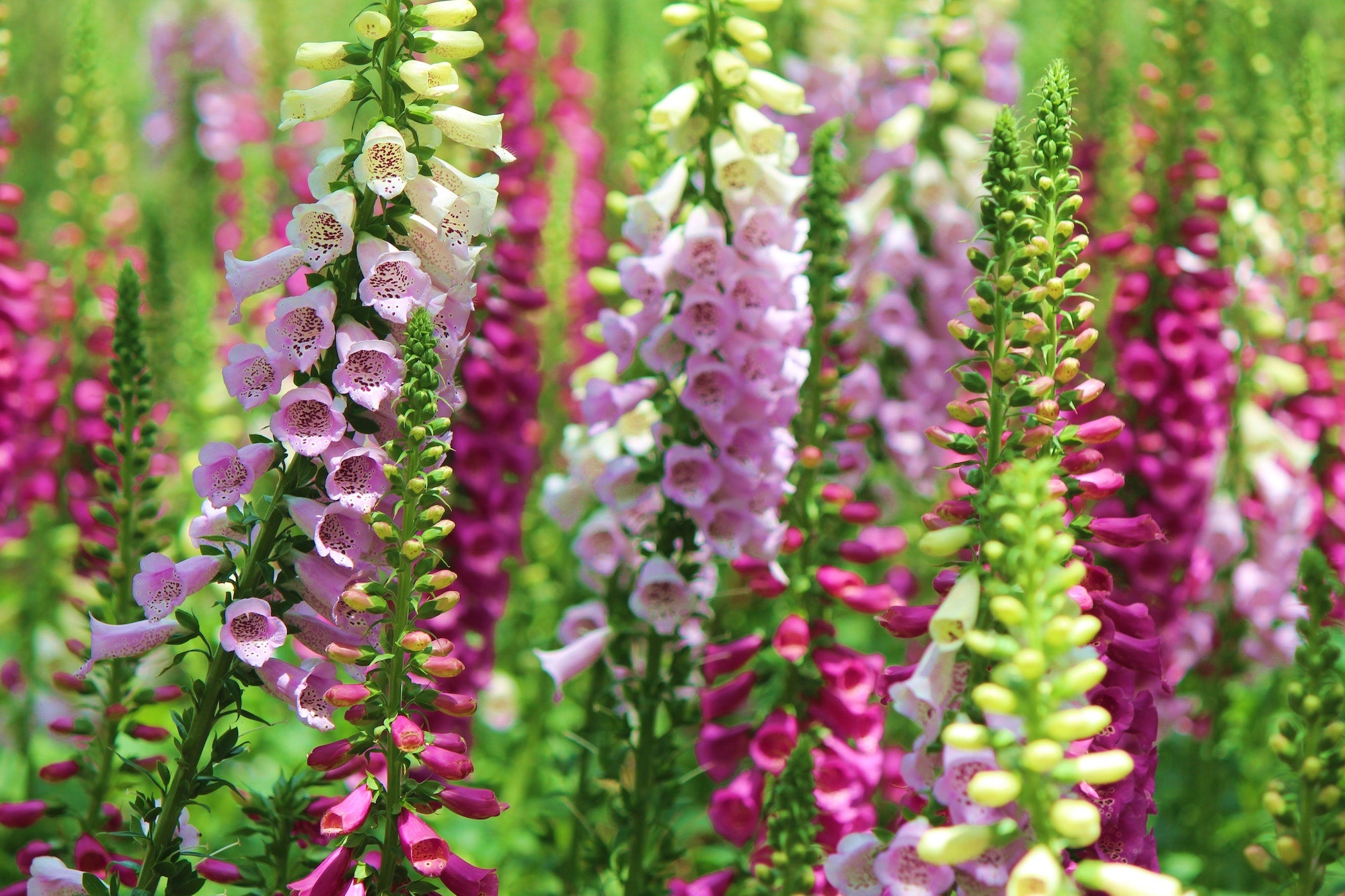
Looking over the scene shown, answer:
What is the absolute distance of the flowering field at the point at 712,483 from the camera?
2.41 m

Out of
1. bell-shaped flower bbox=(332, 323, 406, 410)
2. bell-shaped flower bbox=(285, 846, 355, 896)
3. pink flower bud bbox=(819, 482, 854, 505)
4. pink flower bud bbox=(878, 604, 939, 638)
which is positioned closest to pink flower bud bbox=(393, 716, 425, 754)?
bell-shaped flower bbox=(285, 846, 355, 896)

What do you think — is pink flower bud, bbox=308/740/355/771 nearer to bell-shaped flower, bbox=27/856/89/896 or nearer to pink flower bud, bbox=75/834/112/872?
bell-shaped flower, bbox=27/856/89/896

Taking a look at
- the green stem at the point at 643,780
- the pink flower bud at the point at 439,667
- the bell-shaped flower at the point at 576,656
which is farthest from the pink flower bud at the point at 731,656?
the pink flower bud at the point at 439,667

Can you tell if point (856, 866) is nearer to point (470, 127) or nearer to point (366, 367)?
point (366, 367)

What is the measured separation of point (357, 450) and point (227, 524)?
1.50 ft

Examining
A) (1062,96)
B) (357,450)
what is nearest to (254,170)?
(357,450)

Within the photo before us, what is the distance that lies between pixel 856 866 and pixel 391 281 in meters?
1.55

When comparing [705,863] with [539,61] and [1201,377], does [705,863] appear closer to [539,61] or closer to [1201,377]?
[1201,377]

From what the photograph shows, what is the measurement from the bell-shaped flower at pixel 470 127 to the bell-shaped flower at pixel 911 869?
1648 mm

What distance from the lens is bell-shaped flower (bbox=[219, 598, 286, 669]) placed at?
2.36m

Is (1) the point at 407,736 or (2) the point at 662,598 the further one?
(2) the point at 662,598

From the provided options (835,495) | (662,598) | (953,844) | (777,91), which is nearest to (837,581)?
(835,495)

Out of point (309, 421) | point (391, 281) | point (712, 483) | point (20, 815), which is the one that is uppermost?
point (391, 281)

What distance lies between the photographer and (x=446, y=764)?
2453mm
